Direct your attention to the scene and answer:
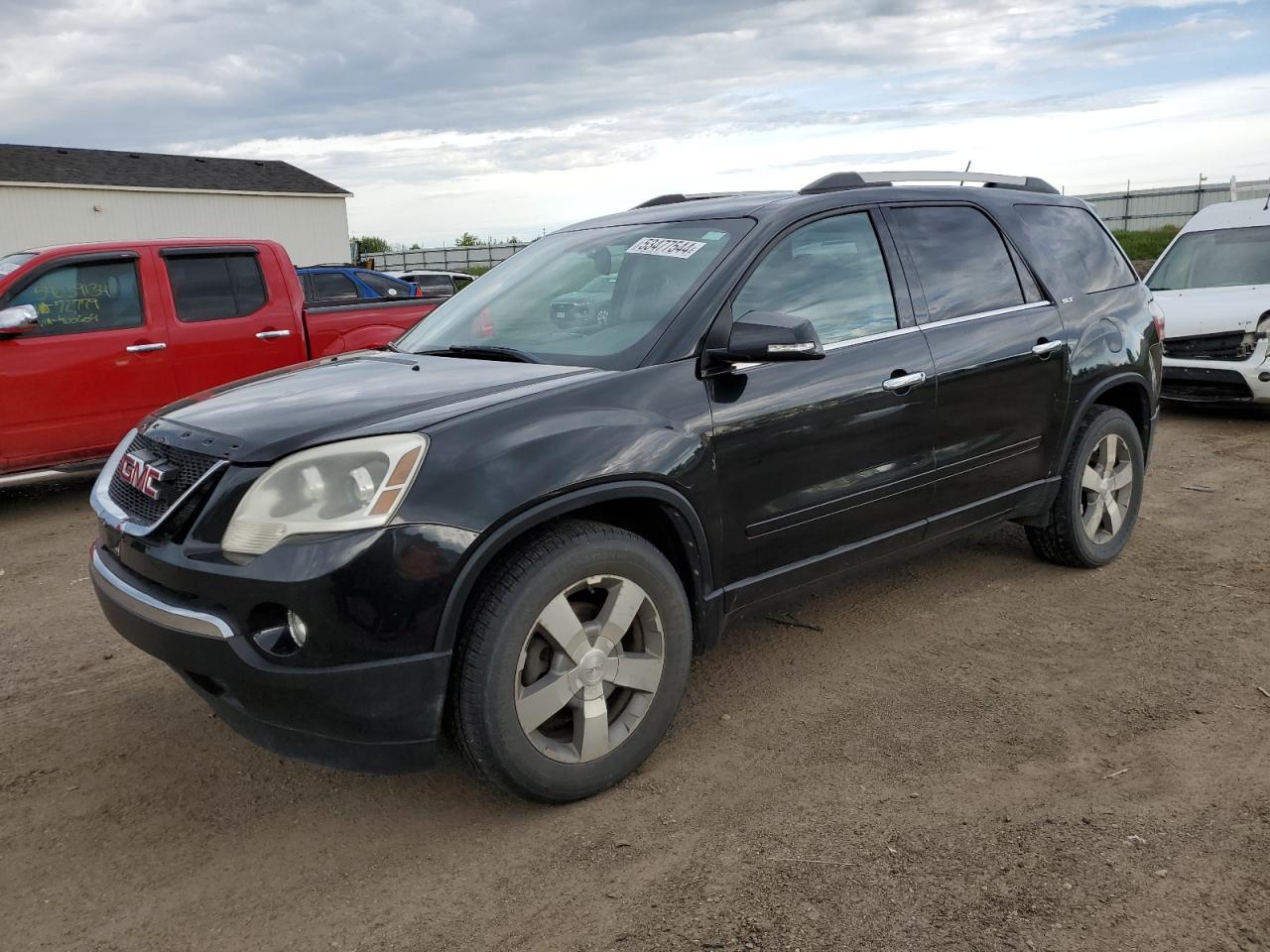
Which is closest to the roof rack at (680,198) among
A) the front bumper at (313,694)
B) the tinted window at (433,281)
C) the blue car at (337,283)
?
the front bumper at (313,694)

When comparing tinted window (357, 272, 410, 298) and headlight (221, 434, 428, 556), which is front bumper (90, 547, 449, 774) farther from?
tinted window (357, 272, 410, 298)

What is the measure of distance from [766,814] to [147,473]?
2.06 m

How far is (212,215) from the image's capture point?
120 ft

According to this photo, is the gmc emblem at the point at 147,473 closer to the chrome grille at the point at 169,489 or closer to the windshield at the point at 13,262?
the chrome grille at the point at 169,489

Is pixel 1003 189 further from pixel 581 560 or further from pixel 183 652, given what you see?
pixel 183 652

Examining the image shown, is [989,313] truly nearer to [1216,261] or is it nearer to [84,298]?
[84,298]

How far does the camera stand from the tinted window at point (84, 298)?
6.96 metres

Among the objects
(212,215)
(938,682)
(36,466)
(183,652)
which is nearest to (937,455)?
(938,682)

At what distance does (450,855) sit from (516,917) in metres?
0.36

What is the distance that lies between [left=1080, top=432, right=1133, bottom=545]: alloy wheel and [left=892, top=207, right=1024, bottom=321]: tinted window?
0.96 meters

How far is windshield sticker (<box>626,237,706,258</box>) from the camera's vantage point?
367 centimetres

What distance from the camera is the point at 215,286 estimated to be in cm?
770

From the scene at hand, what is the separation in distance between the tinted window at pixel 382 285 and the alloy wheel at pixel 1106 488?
13.1 meters

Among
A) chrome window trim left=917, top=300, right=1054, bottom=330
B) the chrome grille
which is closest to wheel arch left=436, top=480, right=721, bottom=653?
the chrome grille
